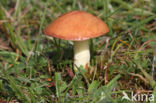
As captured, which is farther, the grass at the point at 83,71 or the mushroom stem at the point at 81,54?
the mushroom stem at the point at 81,54

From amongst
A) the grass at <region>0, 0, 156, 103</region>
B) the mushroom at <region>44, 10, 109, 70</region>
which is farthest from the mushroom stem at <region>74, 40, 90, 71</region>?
the mushroom at <region>44, 10, 109, 70</region>

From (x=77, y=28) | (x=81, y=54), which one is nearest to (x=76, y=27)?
(x=77, y=28)

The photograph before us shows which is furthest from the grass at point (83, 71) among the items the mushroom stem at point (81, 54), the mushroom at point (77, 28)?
the mushroom at point (77, 28)

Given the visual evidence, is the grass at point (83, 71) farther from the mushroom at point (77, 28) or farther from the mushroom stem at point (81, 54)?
the mushroom at point (77, 28)

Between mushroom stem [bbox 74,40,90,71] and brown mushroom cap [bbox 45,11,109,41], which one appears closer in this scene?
brown mushroom cap [bbox 45,11,109,41]

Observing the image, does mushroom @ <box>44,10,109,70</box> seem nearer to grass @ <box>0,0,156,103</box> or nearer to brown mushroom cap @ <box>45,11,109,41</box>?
brown mushroom cap @ <box>45,11,109,41</box>

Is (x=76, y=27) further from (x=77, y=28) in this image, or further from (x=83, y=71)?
(x=83, y=71)

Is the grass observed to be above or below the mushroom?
below

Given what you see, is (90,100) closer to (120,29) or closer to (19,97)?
(19,97)
